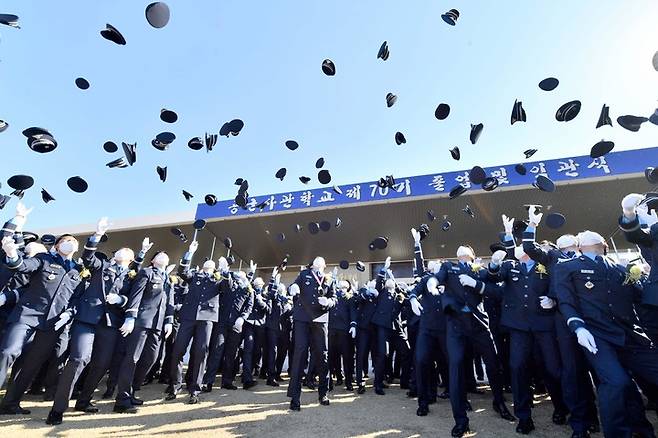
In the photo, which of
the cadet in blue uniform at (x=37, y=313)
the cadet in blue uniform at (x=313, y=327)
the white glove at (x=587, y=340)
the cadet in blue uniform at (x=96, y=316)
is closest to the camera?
the white glove at (x=587, y=340)

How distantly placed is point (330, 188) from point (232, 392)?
32.3ft

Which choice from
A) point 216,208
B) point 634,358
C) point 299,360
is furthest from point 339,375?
point 216,208

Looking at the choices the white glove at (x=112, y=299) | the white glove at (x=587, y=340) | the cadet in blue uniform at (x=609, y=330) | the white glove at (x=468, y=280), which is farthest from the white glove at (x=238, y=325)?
the white glove at (x=587, y=340)

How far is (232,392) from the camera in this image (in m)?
6.93

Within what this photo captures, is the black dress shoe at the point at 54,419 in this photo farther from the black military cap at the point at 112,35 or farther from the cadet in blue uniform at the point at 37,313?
the black military cap at the point at 112,35

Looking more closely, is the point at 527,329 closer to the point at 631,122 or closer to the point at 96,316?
the point at 631,122

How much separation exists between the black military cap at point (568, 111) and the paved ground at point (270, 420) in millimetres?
4152

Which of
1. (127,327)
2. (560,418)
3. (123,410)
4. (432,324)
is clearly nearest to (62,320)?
(127,327)

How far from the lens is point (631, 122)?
17.0 ft

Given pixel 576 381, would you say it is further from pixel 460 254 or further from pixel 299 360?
pixel 299 360

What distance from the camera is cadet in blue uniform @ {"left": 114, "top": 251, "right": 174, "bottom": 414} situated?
535 cm

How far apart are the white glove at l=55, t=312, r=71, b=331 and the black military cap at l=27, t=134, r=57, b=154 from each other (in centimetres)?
258

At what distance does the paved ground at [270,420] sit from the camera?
14.2 feet

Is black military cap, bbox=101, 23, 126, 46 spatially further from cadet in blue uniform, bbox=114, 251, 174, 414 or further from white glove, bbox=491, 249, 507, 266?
white glove, bbox=491, 249, 507, 266
